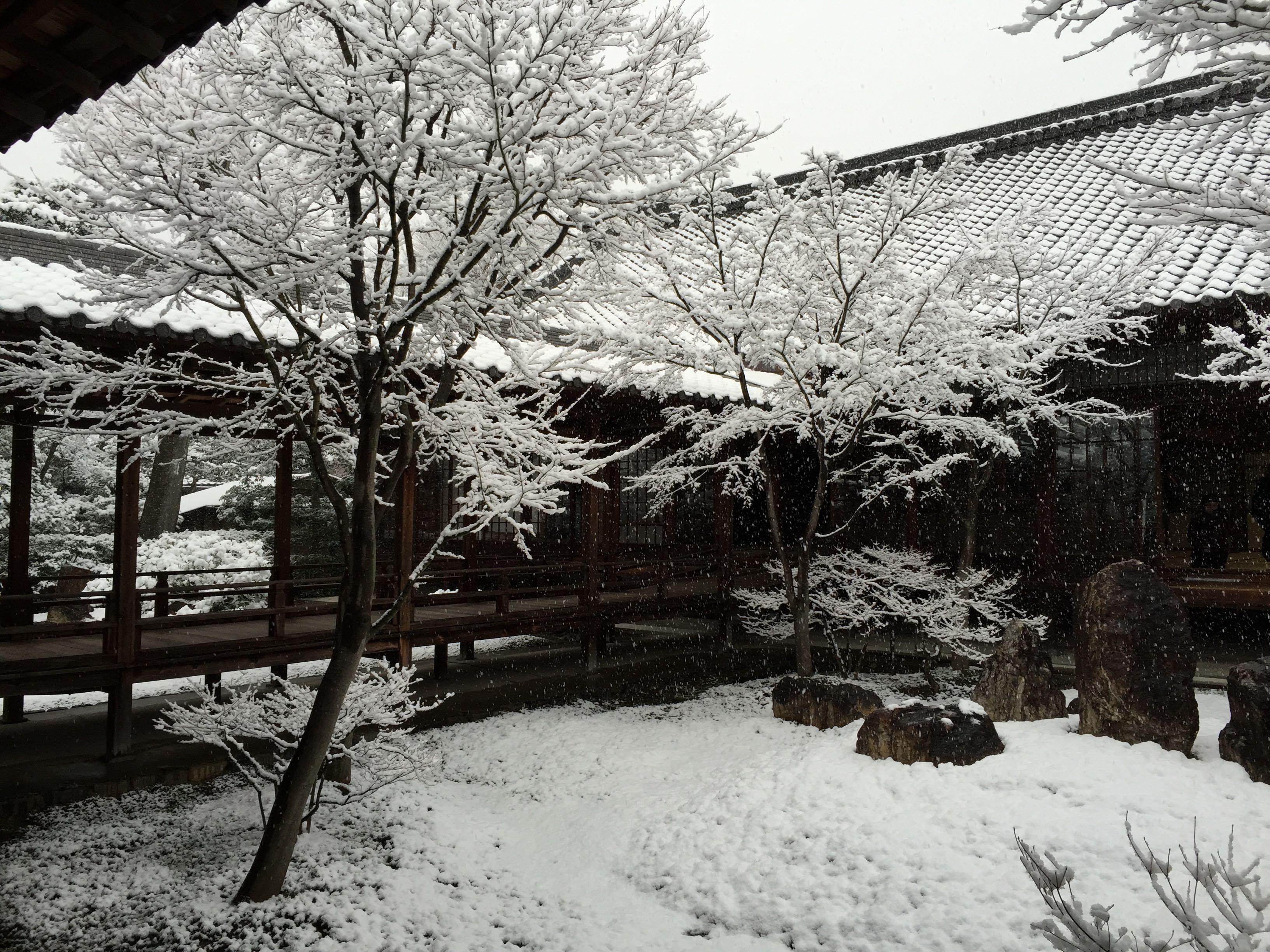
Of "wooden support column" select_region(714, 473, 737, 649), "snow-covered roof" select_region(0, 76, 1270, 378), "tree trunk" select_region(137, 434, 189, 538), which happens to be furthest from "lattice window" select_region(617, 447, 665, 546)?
"tree trunk" select_region(137, 434, 189, 538)

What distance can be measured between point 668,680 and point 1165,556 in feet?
21.0

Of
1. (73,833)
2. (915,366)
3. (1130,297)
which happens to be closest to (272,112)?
(73,833)

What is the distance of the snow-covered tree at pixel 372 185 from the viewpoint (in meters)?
4.03

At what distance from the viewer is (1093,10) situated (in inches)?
98.9

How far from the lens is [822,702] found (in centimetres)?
773

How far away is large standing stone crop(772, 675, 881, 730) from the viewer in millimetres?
7613

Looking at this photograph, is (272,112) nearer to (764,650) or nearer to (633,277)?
(633,277)

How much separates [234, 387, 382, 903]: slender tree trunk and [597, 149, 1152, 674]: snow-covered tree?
3.38 meters

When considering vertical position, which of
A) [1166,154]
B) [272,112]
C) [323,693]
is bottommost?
[323,693]

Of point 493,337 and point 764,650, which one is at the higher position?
point 493,337

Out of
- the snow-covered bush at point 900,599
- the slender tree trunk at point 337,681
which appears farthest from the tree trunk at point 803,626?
the slender tree trunk at point 337,681

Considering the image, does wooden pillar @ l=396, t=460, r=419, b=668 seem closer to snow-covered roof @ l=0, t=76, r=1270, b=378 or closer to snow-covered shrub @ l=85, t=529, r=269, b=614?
snow-covered roof @ l=0, t=76, r=1270, b=378

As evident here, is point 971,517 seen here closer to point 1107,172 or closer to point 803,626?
point 803,626

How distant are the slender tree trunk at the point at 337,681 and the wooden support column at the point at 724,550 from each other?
769 cm
